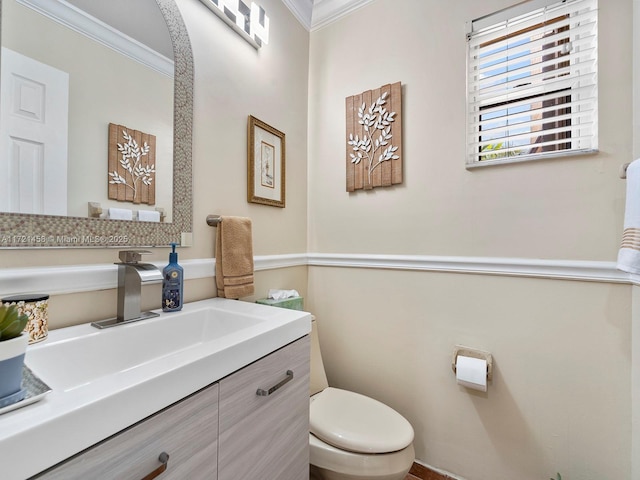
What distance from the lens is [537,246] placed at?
1188 millimetres

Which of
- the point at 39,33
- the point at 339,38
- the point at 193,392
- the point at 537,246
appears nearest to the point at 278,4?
the point at 339,38

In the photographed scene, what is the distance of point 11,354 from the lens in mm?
418

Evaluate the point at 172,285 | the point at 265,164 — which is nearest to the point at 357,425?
the point at 172,285

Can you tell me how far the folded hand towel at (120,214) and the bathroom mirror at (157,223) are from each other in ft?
0.04

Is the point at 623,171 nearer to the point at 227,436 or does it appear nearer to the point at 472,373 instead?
the point at 472,373

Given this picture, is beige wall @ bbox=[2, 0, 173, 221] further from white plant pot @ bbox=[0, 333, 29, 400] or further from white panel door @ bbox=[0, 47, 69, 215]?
white plant pot @ bbox=[0, 333, 29, 400]

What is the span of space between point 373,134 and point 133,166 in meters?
1.16

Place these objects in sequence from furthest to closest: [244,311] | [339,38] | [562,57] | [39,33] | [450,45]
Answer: [339,38], [450,45], [562,57], [244,311], [39,33]

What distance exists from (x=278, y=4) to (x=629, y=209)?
72.4 inches

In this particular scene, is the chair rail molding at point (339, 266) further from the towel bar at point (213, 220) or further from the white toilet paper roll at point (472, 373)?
the white toilet paper roll at point (472, 373)

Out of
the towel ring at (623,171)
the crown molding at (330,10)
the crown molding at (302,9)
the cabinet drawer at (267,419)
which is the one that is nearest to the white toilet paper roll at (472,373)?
the cabinet drawer at (267,419)

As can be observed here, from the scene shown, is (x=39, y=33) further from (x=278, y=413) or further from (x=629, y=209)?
(x=629, y=209)

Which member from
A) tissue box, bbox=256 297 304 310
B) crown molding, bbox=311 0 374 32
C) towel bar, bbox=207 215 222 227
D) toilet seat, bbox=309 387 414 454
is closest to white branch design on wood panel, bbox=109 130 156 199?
towel bar, bbox=207 215 222 227

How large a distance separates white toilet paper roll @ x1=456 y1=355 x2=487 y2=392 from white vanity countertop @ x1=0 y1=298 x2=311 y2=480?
777mm
